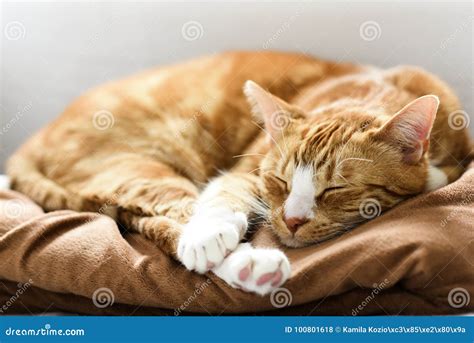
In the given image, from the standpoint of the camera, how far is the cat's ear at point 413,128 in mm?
1405

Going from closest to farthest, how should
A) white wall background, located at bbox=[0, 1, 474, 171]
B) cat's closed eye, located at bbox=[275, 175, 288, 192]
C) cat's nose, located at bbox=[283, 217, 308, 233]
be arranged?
cat's nose, located at bbox=[283, 217, 308, 233], cat's closed eye, located at bbox=[275, 175, 288, 192], white wall background, located at bbox=[0, 1, 474, 171]

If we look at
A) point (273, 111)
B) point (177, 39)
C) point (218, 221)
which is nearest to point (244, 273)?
point (218, 221)

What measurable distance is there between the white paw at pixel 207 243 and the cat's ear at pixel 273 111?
352 mm

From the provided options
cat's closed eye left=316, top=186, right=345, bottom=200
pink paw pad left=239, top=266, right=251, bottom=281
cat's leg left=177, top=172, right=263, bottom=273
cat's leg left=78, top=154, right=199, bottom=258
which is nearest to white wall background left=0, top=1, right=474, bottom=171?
cat's leg left=78, top=154, right=199, bottom=258

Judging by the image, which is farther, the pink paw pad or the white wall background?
the white wall background

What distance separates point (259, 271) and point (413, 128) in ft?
1.77

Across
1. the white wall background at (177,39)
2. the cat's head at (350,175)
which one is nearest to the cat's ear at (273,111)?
the cat's head at (350,175)

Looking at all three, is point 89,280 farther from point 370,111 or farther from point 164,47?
point 164,47

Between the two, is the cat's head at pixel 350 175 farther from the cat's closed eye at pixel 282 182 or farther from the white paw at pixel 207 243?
the white paw at pixel 207 243

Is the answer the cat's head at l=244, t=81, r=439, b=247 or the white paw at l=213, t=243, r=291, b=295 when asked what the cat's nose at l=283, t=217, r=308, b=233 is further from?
the white paw at l=213, t=243, r=291, b=295

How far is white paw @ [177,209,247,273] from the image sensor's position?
1.40 m

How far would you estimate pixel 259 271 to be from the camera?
4.32 feet

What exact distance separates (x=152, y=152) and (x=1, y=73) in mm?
797
